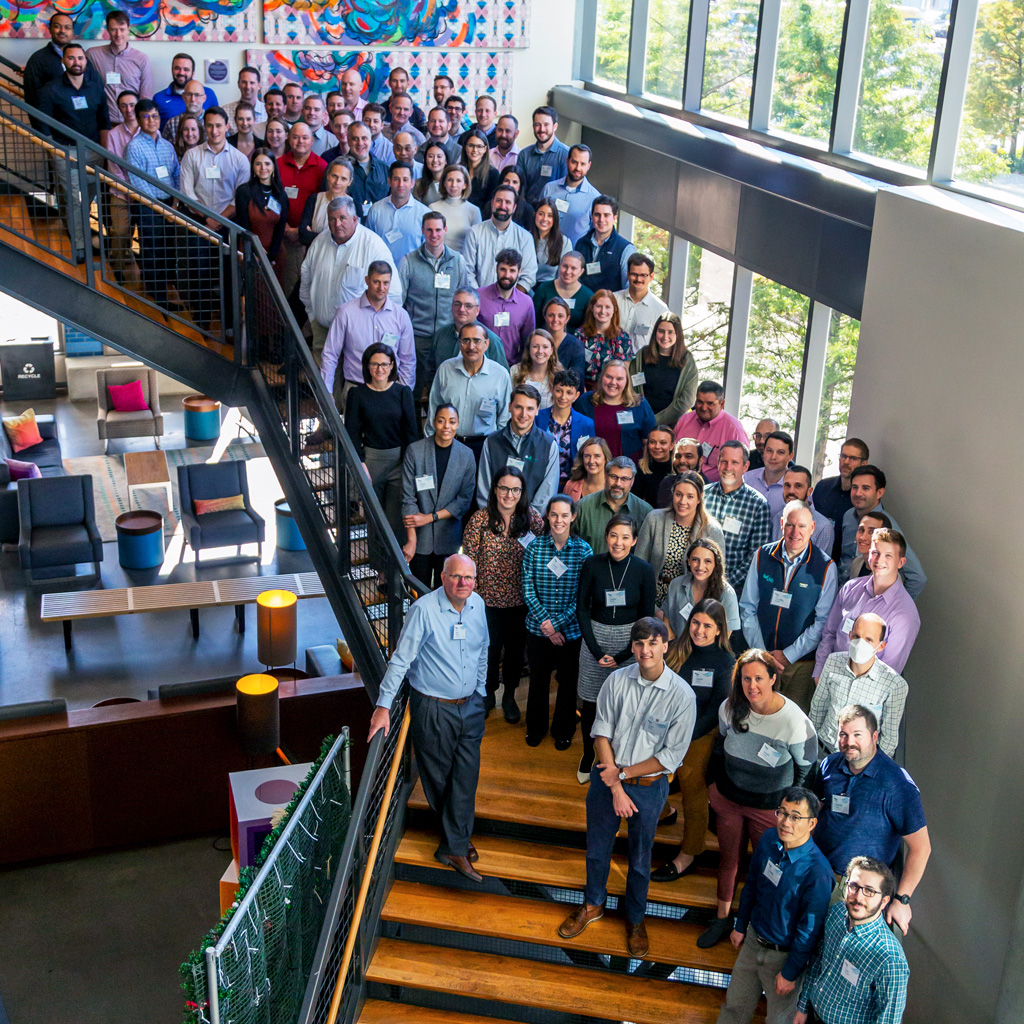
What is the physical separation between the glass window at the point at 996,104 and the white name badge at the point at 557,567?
11.4 ft

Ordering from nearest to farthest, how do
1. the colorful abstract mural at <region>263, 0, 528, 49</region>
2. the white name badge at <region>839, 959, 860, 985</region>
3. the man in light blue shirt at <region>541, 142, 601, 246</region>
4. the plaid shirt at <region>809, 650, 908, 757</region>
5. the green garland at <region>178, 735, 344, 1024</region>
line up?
the white name badge at <region>839, 959, 860, 985</region> < the green garland at <region>178, 735, 344, 1024</region> < the plaid shirt at <region>809, 650, 908, 757</region> < the man in light blue shirt at <region>541, 142, 601, 246</region> < the colorful abstract mural at <region>263, 0, 528, 49</region>

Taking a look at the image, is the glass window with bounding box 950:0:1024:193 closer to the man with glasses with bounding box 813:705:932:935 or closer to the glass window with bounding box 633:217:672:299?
the man with glasses with bounding box 813:705:932:935

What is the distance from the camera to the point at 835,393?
879cm

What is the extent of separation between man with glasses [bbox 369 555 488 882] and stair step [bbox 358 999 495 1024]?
69 cm

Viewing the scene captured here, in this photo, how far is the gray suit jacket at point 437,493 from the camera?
6.61 meters

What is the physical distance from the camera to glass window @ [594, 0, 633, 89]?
43.7 ft

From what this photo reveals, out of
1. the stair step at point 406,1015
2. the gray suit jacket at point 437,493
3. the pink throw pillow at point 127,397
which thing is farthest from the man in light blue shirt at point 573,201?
the pink throw pillow at point 127,397

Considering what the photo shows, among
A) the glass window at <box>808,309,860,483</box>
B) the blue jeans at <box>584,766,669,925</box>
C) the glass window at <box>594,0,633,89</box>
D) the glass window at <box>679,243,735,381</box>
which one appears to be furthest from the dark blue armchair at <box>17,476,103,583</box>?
the blue jeans at <box>584,766,669,925</box>

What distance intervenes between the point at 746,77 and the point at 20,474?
9.93 m

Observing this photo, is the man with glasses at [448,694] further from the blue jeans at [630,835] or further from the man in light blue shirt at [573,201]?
the man in light blue shirt at [573,201]

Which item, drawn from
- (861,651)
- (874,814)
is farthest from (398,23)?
(874,814)

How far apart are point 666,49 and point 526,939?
9.72 meters

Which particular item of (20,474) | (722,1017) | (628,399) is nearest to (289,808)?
→ (722,1017)

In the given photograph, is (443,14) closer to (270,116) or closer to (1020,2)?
(270,116)
